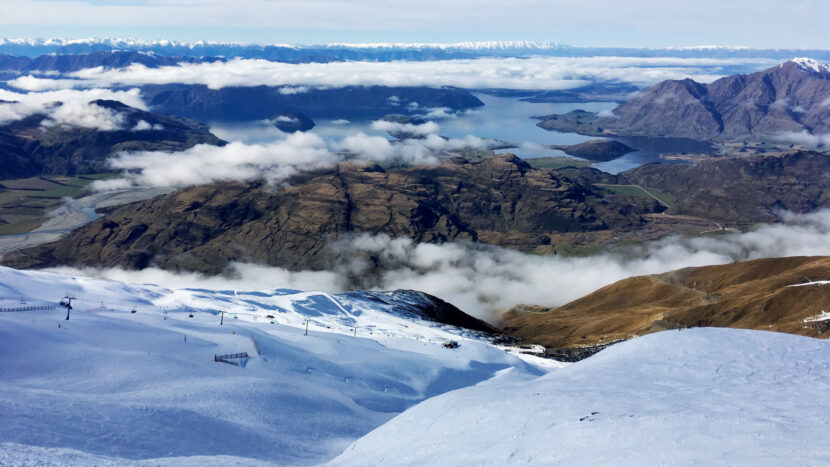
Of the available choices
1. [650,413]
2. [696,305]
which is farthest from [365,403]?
[696,305]

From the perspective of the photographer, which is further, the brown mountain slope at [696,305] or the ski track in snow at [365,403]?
the brown mountain slope at [696,305]

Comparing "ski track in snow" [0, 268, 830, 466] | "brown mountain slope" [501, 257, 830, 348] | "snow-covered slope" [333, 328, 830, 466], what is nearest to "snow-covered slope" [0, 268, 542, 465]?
"ski track in snow" [0, 268, 830, 466]

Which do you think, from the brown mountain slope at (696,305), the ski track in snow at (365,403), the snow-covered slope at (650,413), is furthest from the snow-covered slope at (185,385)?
the brown mountain slope at (696,305)

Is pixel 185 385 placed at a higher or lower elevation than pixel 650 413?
lower

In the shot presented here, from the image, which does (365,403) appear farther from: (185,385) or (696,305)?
(696,305)

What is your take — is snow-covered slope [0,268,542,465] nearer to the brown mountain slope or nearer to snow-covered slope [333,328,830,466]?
snow-covered slope [333,328,830,466]

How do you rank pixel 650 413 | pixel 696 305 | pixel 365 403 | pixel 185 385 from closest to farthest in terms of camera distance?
pixel 650 413 < pixel 185 385 < pixel 365 403 < pixel 696 305

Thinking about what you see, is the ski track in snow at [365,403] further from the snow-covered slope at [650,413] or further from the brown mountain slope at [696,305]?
the brown mountain slope at [696,305]
